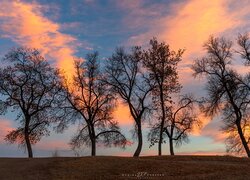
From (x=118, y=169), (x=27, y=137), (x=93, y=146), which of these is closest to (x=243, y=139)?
(x=93, y=146)

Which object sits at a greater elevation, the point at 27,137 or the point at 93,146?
the point at 27,137

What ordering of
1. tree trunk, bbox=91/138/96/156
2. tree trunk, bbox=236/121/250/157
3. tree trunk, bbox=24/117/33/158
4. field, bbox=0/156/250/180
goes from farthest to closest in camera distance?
tree trunk, bbox=91/138/96/156, tree trunk, bbox=24/117/33/158, tree trunk, bbox=236/121/250/157, field, bbox=0/156/250/180

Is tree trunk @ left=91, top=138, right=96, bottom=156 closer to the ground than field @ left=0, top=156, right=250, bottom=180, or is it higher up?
higher up

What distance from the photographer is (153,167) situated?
1467 inches

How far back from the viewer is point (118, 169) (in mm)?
36688

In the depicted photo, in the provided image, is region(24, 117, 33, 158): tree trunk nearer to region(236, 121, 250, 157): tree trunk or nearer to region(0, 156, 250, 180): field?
region(0, 156, 250, 180): field

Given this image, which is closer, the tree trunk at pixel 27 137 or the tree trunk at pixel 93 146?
the tree trunk at pixel 27 137

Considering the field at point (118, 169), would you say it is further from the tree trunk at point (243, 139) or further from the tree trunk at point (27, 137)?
the tree trunk at point (243, 139)

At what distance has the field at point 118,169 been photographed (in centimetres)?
3409

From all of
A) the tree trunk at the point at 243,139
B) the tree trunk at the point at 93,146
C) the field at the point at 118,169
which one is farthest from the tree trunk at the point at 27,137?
the tree trunk at the point at 243,139

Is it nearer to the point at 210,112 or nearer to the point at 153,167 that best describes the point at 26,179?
the point at 153,167

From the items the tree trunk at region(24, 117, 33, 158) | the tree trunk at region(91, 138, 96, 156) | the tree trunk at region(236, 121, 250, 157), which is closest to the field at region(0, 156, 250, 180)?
the tree trunk at region(24, 117, 33, 158)

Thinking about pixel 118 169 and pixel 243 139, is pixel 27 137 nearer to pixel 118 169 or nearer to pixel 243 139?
pixel 118 169

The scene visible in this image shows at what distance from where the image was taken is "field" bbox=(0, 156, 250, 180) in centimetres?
3409
